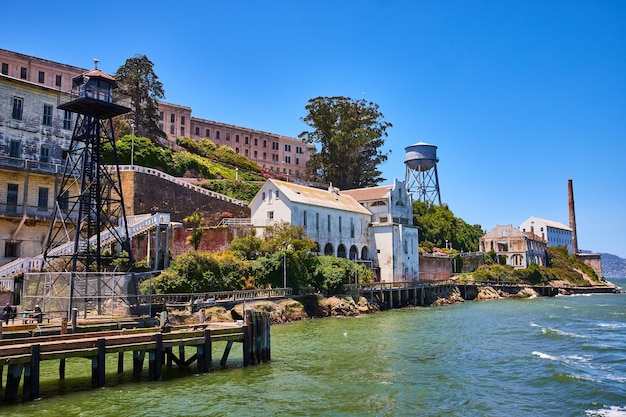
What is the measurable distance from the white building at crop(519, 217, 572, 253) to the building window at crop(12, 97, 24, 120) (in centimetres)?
12063

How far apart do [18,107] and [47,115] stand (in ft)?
7.39

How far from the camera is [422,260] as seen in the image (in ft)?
251

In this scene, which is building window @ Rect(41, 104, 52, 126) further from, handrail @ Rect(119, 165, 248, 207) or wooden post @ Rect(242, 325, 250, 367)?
wooden post @ Rect(242, 325, 250, 367)

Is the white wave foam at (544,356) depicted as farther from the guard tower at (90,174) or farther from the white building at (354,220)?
the white building at (354,220)

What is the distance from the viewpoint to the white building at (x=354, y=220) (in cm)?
5750

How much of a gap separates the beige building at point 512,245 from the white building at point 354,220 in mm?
34824

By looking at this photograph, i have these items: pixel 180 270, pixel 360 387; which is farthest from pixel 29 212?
pixel 360 387

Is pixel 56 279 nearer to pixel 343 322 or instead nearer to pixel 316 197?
pixel 343 322

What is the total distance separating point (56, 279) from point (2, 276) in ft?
32.8

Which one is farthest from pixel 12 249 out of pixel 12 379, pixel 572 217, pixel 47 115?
pixel 572 217

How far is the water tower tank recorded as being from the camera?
92188mm

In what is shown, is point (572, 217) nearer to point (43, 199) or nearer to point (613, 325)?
point (613, 325)

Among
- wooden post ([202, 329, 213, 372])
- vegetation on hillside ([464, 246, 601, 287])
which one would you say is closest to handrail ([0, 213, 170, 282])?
wooden post ([202, 329, 213, 372])

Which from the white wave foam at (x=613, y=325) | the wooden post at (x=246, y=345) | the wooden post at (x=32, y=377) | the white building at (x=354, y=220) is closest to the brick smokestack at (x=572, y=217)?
the white building at (x=354, y=220)
